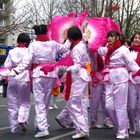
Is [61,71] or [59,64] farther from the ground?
[59,64]

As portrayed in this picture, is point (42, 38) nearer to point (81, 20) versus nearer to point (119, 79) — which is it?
point (81, 20)

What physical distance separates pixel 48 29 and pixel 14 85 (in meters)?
1.25

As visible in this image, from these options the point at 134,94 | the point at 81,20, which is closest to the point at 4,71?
the point at 81,20

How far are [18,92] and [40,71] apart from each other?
0.93 meters

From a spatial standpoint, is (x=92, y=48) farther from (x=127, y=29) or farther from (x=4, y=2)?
(x=4, y=2)

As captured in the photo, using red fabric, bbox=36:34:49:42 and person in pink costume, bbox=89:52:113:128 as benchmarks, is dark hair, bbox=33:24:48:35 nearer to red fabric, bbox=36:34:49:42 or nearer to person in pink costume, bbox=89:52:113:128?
red fabric, bbox=36:34:49:42

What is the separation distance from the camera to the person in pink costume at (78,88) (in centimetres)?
852

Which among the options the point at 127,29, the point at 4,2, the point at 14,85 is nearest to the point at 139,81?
the point at 14,85

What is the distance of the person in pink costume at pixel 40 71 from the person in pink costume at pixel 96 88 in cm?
93

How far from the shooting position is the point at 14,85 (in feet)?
31.3

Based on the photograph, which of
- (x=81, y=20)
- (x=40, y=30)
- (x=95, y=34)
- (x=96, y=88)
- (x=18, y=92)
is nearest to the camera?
(x=40, y=30)

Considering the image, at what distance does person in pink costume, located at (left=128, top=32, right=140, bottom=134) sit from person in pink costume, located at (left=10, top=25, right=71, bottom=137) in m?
1.23

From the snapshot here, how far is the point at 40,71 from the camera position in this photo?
881 centimetres

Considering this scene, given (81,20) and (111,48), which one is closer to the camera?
(111,48)
